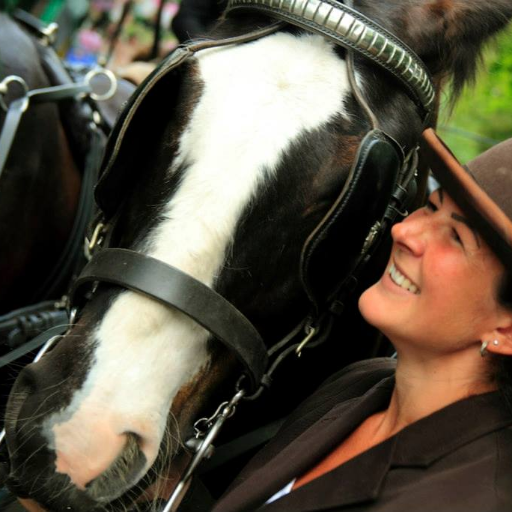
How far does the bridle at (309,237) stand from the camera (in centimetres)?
162

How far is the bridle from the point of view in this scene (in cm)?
162

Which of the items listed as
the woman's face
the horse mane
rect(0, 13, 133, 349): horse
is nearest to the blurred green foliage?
rect(0, 13, 133, 349): horse

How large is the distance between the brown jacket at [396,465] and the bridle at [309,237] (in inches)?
6.2

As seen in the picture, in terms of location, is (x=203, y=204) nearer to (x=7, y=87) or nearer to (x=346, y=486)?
(x=346, y=486)

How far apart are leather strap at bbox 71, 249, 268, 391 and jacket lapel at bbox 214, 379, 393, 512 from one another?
191mm

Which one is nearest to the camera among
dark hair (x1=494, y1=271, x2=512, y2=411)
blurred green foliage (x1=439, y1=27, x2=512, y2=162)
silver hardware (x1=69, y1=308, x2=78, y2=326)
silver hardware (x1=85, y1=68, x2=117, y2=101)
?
dark hair (x1=494, y1=271, x2=512, y2=411)

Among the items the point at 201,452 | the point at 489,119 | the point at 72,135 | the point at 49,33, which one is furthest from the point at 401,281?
the point at 489,119

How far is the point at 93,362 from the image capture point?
1.55 metres

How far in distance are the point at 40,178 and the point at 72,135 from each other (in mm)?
231

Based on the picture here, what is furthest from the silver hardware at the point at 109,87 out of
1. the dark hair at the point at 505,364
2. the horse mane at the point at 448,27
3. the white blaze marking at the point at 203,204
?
the dark hair at the point at 505,364

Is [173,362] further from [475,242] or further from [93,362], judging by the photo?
[475,242]

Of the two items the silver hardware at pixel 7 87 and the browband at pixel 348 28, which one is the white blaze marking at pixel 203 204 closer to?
the browband at pixel 348 28

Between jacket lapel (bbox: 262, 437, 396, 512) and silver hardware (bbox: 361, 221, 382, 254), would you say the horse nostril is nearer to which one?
jacket lapel (bbox: 262, 437, 396, 512)

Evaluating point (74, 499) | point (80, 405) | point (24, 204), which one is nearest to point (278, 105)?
point (80, 405)
